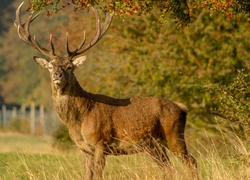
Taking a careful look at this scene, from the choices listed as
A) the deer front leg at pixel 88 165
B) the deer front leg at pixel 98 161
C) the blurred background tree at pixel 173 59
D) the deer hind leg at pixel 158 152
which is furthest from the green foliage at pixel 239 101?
the blurred background tree at pixel 173 59

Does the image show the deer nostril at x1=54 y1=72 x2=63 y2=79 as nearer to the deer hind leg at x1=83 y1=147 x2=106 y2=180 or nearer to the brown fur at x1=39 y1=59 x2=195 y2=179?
the brown fur at x1=39 y1=59 x2=195 y2=179

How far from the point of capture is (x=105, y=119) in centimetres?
1348

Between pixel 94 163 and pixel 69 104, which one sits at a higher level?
pixel 69 104

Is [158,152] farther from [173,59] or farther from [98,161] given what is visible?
[173,59]

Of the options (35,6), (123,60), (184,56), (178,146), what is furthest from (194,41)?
(35,6)

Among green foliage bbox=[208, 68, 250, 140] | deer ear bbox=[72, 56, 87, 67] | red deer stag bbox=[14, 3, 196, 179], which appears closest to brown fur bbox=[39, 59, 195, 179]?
red deer stag bbox=[14, 3, 196, 179]

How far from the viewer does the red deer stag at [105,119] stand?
518 inches

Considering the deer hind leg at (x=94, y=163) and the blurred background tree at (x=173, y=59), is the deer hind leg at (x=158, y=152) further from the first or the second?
the blurred background tree at (x=173, y=59)

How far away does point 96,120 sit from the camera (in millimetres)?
13383

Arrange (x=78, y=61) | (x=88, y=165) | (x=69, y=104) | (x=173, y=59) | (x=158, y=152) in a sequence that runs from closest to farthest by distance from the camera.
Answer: (x=88, y=165), (x=69, y=104), (x=78, y=61), (x=158, y=152), (x=173, y=59)

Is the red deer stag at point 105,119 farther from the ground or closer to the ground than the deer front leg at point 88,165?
farther from the ground

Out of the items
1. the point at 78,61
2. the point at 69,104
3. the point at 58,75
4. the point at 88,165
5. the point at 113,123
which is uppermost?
the point at 78,61

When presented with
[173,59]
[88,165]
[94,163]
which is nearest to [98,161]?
[94,163]

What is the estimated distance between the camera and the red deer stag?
13.1 m
